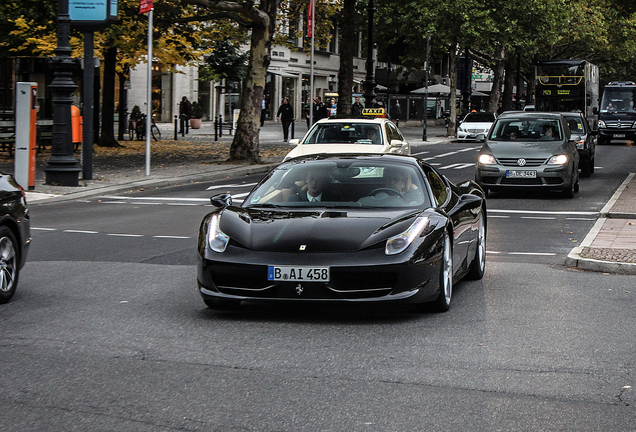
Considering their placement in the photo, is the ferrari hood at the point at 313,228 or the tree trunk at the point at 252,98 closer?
the ferrari hood at the point at 313,228

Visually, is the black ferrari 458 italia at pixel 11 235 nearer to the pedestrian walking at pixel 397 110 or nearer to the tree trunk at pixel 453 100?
the tree trunk at pixel 453 100

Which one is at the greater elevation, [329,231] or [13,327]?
[329,231]

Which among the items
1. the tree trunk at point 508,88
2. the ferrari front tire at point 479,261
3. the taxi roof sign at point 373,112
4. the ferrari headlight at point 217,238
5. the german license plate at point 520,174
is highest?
the tree trunk at point 508,88

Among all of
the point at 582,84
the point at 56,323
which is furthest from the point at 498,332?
the point at 582,84

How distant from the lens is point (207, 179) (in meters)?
23.7

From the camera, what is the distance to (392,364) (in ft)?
19.7

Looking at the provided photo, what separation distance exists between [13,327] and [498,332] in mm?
3483

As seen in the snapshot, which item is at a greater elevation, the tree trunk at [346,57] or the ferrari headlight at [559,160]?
the tree trunk at [346,57]

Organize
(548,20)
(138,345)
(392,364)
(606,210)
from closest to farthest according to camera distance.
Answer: (392,364) < (138,345) < (606,210) < (548,20)

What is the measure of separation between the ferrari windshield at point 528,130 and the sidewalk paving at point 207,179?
177cm

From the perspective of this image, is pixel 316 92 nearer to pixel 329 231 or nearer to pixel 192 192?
pixel 192 192

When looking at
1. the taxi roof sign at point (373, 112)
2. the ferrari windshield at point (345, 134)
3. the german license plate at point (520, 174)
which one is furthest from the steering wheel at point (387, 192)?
the taxi roof sign at point (373, 112)

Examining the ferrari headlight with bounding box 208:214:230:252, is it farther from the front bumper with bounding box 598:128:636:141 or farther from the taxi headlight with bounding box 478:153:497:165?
the front bumper with bounding box 598:128:636:141

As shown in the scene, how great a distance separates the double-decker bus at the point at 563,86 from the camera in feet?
163
